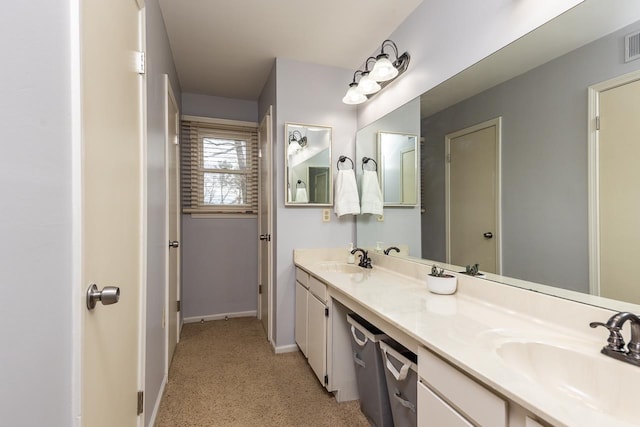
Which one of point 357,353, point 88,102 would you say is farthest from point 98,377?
point 357,353

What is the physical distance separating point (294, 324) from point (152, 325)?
1.26 m

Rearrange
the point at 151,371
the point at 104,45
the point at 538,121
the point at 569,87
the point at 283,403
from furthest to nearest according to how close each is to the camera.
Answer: the point at 283,403 < the point at 151,371 < the point at 538,121 < the point at 569,87 < the point at 104,45

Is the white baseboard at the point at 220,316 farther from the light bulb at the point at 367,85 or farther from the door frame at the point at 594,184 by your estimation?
the door frame at the point at 594,184

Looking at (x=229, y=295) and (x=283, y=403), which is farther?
(x=229, y=295)

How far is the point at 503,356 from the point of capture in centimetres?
99

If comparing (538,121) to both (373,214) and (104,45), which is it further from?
(104,45)

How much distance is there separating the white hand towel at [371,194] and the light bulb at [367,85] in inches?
25.6

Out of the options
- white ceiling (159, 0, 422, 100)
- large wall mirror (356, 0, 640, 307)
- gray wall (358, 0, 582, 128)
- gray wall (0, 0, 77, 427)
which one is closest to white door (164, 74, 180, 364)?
white ceiling (159, 0, 422, 100)

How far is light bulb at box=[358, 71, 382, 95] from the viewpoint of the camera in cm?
229

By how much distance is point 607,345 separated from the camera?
91 centimetres

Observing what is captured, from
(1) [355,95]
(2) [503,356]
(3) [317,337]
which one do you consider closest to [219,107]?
(1) [355,95]

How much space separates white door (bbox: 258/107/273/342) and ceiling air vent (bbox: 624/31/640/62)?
233cm

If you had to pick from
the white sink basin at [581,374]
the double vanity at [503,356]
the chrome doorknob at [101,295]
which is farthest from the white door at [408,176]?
the chrome doorknob at [101,295]

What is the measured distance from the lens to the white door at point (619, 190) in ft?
3.13
